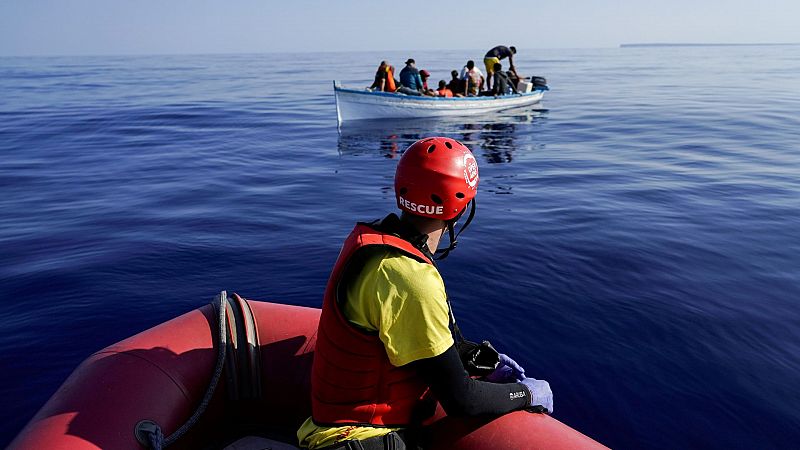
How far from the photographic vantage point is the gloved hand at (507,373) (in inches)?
111

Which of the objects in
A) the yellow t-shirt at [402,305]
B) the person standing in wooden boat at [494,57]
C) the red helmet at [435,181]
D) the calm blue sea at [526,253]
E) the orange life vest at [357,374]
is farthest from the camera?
the person standing in wooden boat at [494,57]

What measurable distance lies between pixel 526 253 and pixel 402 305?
19.0ft

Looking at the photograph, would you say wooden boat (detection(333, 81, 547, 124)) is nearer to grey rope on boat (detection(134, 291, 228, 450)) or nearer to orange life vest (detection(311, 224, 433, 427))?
grey rope on boat (detection(134, 291, 228, 450))

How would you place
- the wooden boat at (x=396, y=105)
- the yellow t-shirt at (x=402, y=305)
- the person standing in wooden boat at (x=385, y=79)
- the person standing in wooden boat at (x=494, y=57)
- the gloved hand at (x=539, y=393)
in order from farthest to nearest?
the person standing in wooden boat at (x=494, y=57) → the person standing in wooden boat at (x=385, y=79) → the wooden boat at (x=396, y=105) → the gloved hand at (x=539, y=393) → the yellow t-shirt at (x=402, y=305)

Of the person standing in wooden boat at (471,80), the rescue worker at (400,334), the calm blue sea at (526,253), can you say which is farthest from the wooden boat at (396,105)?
the rescue worker at (400,334)

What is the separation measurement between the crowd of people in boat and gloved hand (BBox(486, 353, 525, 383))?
1906cm

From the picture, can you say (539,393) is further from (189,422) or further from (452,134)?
(452,134)

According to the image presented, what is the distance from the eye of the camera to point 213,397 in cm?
324

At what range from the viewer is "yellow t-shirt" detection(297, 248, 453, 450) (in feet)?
7.04

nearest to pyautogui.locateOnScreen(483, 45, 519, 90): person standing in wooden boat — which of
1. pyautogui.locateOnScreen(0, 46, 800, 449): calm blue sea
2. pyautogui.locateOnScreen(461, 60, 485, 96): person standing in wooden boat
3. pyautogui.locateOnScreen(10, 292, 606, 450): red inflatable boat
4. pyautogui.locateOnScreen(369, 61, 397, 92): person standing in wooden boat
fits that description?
pyautogui.locateOnScreen(461, 60, 485, 96): person standing in wooden boat

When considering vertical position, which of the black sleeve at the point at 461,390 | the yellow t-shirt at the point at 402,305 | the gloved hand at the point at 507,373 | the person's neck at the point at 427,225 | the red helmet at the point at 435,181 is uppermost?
the red helmet at the point at 435,181

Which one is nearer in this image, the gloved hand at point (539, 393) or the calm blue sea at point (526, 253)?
the gloved hand at point (539, 393)

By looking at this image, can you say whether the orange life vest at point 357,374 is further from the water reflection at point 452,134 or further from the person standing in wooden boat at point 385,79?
the person standing in wooden boat at point 385,79

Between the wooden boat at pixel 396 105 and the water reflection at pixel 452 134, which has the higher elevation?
the wooden boat at pixel 396 105
